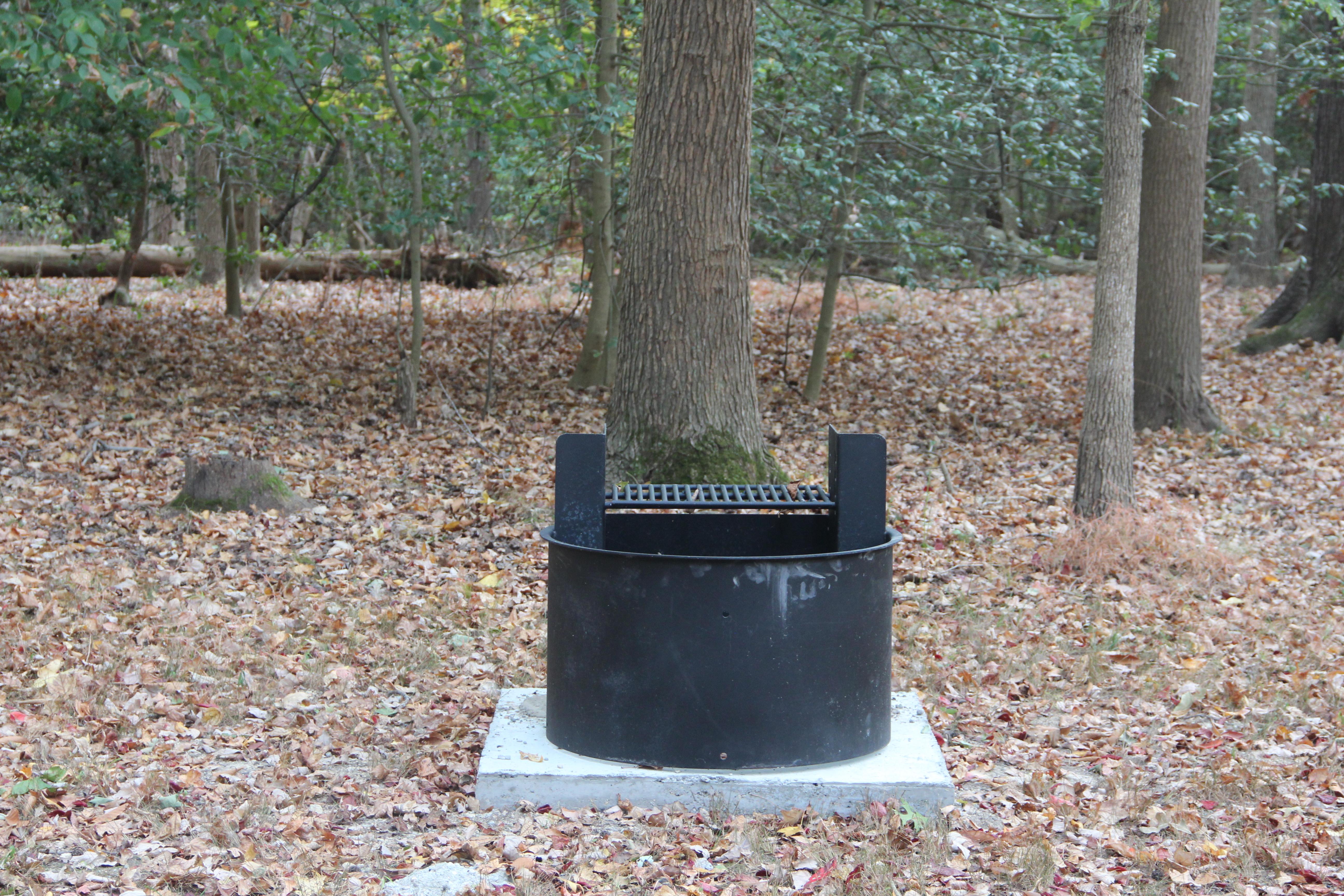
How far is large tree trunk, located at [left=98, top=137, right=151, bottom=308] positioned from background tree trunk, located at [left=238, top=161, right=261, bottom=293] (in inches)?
37.7

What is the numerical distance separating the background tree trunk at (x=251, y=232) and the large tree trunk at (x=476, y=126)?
2350 mm

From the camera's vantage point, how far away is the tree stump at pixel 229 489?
7316 millimetres

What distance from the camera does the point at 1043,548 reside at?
7.29 meters

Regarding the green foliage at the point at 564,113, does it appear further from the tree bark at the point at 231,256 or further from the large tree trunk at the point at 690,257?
the large tree trunk at the point at 690,257

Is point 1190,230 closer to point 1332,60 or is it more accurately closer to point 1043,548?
point 1332,60

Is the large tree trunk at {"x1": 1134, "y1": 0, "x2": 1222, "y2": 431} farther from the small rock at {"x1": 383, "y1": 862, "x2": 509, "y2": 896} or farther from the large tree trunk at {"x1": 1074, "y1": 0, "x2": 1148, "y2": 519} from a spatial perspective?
the small rock at {"x1": 383, "y1": 862, "x2": 509, "y2": 896}

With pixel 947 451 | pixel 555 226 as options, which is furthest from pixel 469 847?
pixel 555 226

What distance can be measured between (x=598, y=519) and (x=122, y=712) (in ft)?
7.03

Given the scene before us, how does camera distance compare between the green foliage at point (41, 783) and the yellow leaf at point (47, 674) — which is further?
the yellow leaf at point (47, 674)

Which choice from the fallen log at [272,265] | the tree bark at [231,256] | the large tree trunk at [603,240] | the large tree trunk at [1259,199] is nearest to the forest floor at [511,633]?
the large tree trunk at [603,240]

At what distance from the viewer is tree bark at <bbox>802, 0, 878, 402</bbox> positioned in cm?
1012

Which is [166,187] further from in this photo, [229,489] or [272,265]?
[229,489]

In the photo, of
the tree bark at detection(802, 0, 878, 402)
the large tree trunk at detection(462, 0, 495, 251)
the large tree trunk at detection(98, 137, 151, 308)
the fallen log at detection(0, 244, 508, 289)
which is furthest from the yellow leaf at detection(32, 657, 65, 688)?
the fallen log at detection(0, 244, 508, 289)

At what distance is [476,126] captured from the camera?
1005cm
